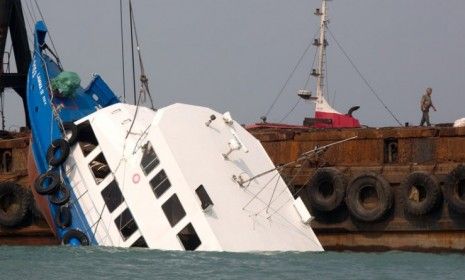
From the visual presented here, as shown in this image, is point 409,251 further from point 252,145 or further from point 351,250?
point 252,145

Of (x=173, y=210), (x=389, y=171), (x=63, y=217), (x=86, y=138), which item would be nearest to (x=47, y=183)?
(x=63, y=217)

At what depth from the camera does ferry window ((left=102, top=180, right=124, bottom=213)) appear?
75.0 feet

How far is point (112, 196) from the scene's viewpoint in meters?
23.0

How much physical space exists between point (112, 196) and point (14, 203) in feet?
19.0

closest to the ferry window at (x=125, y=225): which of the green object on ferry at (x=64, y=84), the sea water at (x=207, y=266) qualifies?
the sea water at (x=207, y=266)

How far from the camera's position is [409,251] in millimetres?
25891

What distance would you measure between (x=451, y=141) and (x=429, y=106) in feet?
9.01

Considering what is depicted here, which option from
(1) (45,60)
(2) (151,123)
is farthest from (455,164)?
(1) (45,60)

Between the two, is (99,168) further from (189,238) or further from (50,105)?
(189,238)

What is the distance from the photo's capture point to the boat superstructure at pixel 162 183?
72.9ft

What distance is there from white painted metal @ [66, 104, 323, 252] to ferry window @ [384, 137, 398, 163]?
362 centimetres

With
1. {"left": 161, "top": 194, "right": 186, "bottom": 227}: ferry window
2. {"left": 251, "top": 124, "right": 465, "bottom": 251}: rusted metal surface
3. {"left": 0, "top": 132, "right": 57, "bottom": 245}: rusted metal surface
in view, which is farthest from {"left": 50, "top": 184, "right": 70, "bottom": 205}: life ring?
{"left": 251, "top": 124, "right": 465, "bottom": 251}: rusted metal surface

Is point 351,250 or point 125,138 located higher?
point 125,138

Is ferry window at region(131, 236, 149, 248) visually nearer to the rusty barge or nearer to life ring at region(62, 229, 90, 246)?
life ring at region(62, 229, 90, 246)
